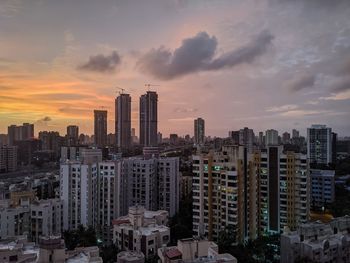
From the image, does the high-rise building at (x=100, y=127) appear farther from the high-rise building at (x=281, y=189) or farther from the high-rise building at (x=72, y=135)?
the high-rise building at (x=281, y=189)

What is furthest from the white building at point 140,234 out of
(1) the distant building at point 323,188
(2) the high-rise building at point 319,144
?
(2) the high-rise building at point 319,144

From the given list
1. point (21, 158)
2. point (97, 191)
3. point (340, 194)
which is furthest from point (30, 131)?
point (340, 194)

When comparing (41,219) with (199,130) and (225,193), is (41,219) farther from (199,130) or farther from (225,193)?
(199,130)

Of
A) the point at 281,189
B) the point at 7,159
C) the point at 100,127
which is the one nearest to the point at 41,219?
the point at 281,189

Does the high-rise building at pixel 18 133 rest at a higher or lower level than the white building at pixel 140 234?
higher

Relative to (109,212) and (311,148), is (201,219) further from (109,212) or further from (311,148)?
(311,148)

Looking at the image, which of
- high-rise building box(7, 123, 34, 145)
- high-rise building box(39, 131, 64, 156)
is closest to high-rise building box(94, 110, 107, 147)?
high-rise building box(39, 131, 64, 156)
